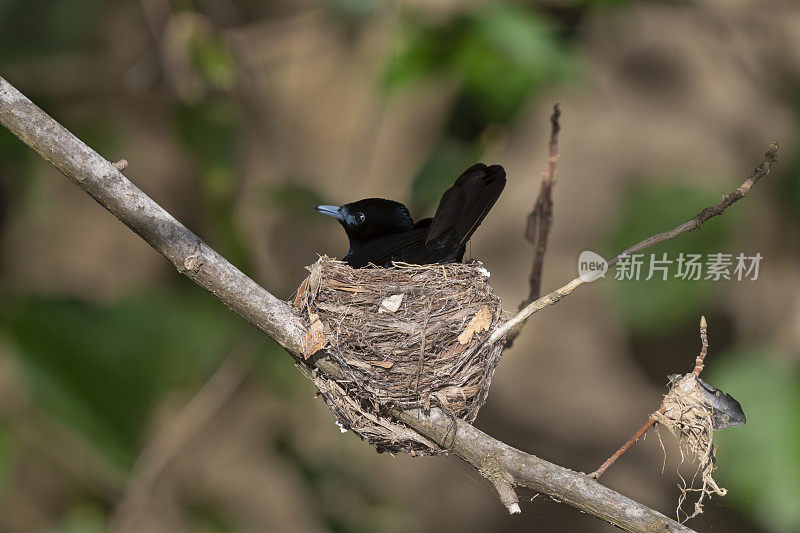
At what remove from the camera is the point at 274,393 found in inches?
158

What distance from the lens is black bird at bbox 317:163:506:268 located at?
192 cm

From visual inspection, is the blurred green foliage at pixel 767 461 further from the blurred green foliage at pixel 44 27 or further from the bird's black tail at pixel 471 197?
the blurred green foliage at pixel 44 27

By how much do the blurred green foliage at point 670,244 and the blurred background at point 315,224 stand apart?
0.5 inches

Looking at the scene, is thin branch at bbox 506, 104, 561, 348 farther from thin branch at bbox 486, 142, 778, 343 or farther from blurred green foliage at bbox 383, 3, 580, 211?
blurred green foliage at bbox 383, 3, 580, 211

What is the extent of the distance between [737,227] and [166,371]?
284 cm

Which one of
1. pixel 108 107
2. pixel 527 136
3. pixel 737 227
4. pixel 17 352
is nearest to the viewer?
pixel 17 352

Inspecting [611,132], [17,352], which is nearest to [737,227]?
[611,132]

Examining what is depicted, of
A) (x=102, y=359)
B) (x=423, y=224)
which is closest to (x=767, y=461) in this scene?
(x=423, y=224)

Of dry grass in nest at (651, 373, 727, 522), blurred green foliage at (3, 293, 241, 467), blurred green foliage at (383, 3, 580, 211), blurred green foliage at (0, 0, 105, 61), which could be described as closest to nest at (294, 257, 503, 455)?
dry grass in nest at (651, 373, 727, 522)

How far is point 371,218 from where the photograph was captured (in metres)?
Result: 2.50

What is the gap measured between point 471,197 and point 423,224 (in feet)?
1.77

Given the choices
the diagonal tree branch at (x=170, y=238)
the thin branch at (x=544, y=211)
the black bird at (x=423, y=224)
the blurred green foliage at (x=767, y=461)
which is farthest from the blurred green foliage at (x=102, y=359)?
the blurred green foliage at (x=767, y=461)

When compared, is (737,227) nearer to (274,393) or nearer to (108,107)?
(274,393)

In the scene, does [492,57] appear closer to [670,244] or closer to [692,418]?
[670,244]
